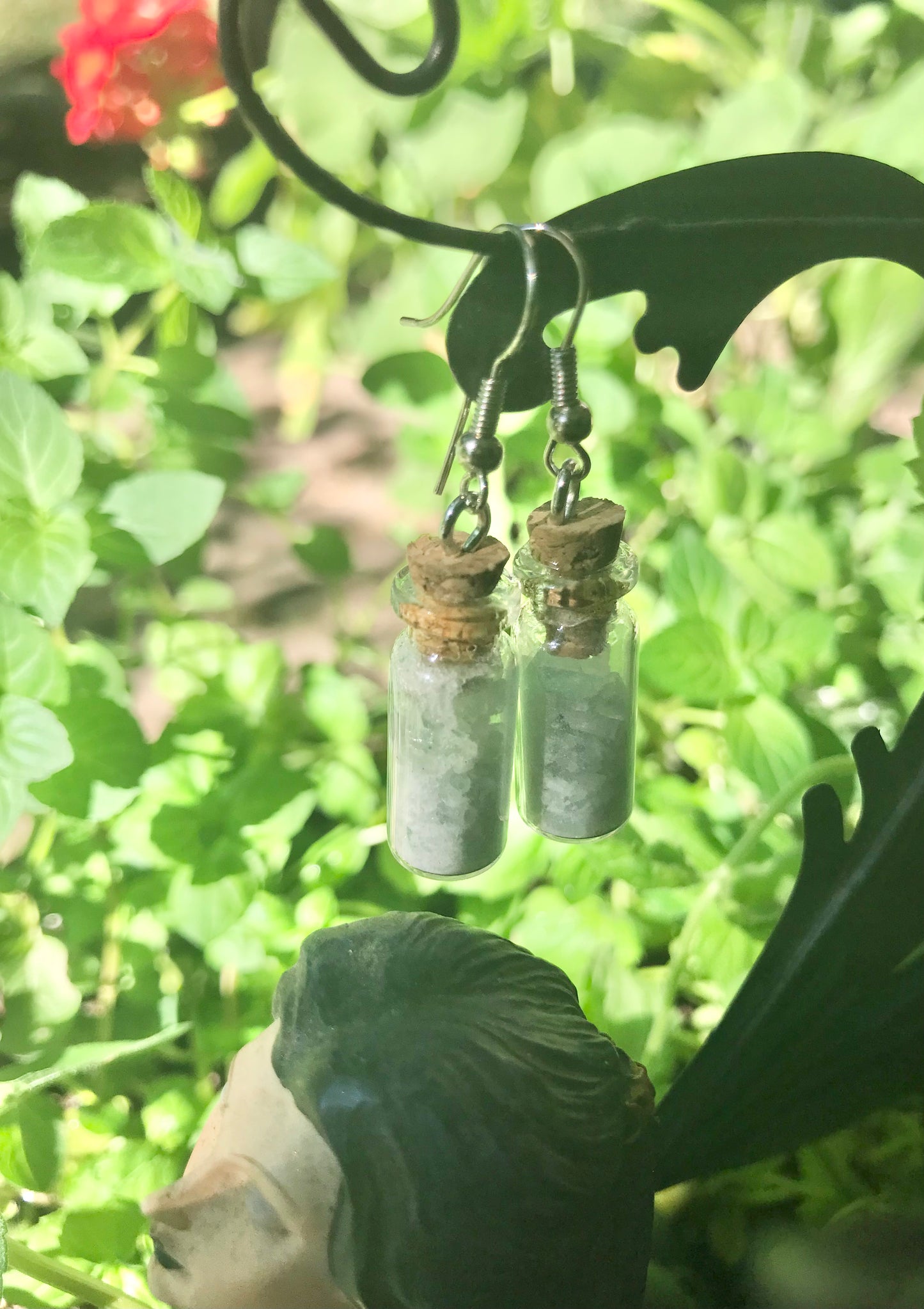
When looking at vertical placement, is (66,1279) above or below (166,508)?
below

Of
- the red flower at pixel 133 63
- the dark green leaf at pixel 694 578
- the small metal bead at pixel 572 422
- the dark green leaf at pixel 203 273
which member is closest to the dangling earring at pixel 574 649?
the small metal bead at pixel 572 422

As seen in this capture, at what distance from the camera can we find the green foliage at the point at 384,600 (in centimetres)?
69

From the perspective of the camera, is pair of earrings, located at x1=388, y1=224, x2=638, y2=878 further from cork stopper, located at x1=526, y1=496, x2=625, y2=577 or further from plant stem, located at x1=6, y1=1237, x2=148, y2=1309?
plant stem, located at x1=6, y1=1237, x2=148, y2=1309

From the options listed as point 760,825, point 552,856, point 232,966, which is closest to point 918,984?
point 760,825

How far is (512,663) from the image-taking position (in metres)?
0.49

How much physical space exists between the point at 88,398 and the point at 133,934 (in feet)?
1.64

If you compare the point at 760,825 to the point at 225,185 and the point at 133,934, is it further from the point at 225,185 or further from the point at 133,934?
the point at 225,185

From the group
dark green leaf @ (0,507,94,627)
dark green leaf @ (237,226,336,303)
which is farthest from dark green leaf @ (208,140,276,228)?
dark green leaf @ (0,507,94,627)

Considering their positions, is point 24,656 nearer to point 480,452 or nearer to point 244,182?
point 480,452

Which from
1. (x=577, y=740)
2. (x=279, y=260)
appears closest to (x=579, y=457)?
(x=577, y=740)

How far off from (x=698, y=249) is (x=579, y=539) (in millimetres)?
169

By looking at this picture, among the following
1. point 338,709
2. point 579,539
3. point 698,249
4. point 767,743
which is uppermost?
point 698,249

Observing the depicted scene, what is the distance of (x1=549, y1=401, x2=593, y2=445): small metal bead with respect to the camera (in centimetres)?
42

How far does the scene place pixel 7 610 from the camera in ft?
2.12
